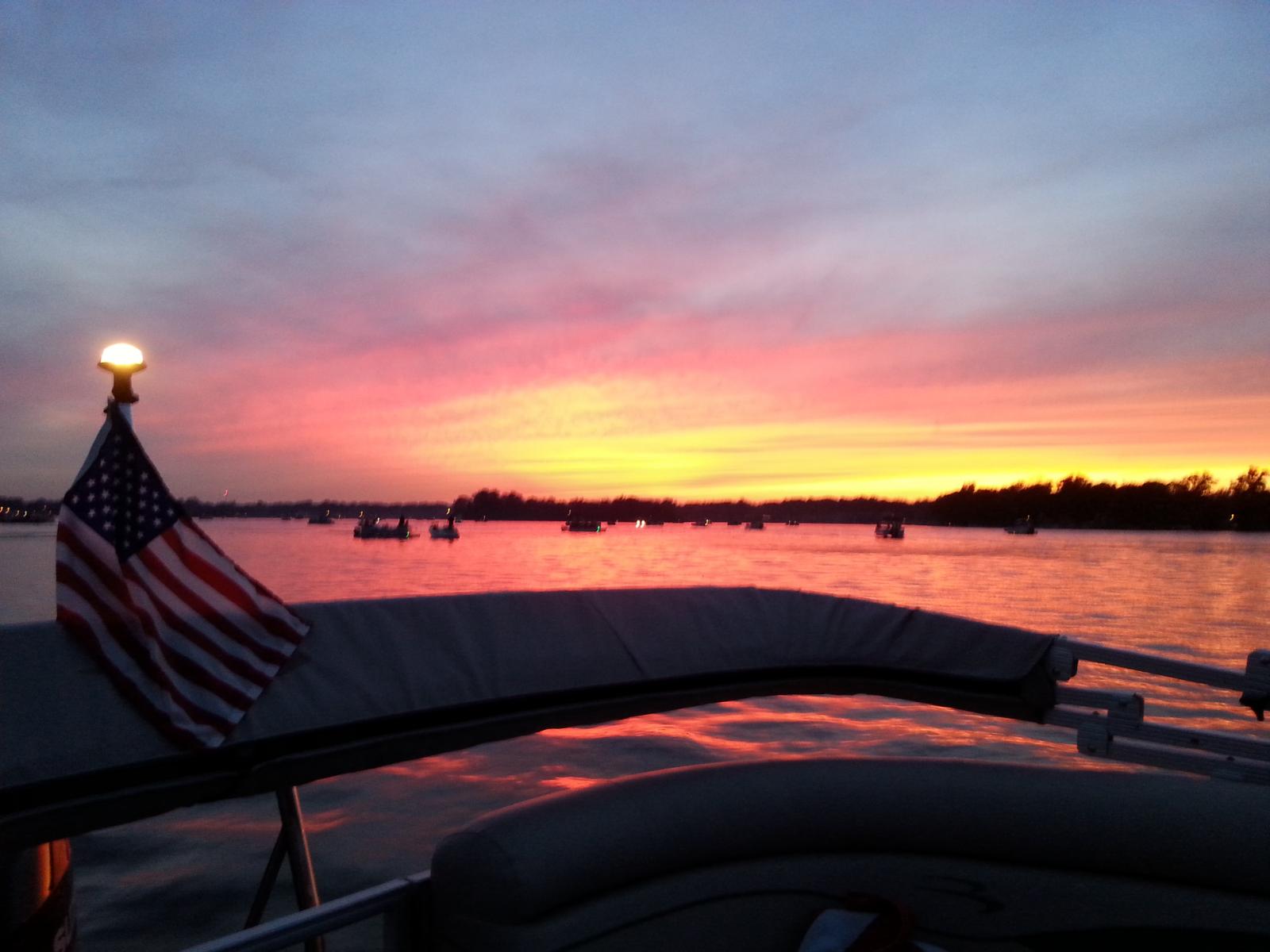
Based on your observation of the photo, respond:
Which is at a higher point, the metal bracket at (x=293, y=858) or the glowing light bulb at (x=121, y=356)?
the glowing light bulb at (x=121, y=356)

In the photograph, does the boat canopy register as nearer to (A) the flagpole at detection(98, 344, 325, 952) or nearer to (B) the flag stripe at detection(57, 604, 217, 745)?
(B) the flag stripe at detection(57, 604, 217, 745)

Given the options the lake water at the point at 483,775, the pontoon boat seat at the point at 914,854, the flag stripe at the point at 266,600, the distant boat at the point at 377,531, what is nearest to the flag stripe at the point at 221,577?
the flag stripe at the point at 266,600

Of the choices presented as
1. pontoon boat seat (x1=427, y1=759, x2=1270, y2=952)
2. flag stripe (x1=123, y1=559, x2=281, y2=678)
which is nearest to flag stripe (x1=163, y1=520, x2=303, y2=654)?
flag stripe (x1=123, y1=559, x2=281, y2=678)

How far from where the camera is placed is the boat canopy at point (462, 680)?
2139 mm

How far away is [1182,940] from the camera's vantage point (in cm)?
219

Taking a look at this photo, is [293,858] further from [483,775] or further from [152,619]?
[483,775]

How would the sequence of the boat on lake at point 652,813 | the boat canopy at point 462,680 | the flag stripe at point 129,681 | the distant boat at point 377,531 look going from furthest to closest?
the distant boat at point 377,531 < the flag stripe at point 129,681 < the boat canopy at point 462,680 < the boat on lake at point 652,813

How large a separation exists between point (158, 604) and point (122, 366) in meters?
0.86

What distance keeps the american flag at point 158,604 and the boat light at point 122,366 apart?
68 mm

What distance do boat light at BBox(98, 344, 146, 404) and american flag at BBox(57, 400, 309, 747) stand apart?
68 mm

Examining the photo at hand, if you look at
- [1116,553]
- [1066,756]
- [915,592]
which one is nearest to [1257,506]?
[1116,553]

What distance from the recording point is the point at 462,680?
2752 millimetres

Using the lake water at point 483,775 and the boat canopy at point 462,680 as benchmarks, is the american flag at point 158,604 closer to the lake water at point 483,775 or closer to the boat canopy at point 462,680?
the boat canopy at point 462,680

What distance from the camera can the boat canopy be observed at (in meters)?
2.14
